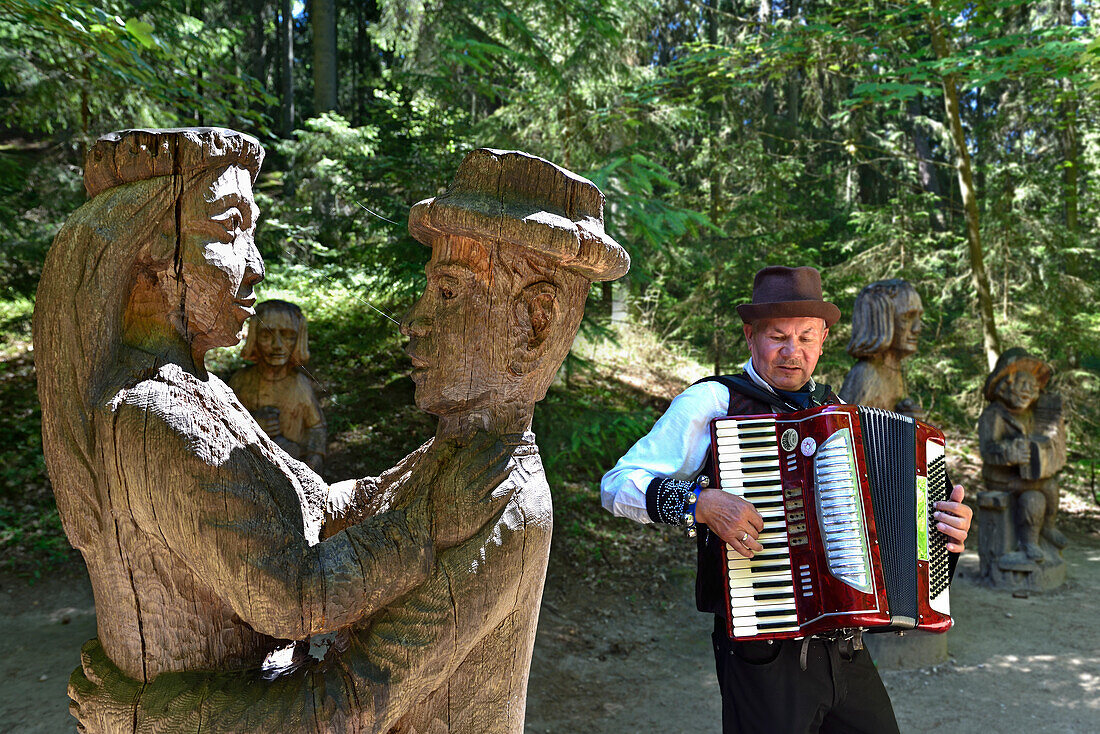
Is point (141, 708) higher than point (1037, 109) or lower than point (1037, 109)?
lower

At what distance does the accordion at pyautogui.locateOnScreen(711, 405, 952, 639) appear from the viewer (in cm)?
259

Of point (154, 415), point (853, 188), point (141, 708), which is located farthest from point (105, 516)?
point (853, 188)

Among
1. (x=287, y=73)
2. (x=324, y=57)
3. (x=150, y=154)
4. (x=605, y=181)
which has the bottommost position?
(x=150, y=154)

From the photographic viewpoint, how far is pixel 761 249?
1109cm

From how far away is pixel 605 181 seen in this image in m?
6.07

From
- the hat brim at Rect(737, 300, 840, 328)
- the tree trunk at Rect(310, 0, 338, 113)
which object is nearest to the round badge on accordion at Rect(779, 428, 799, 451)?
the hat brim at Rect(737, 300, 840, 328)

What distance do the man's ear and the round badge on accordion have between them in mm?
1231

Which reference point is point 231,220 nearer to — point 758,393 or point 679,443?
point 679,443

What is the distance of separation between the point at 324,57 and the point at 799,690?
45.6 ft

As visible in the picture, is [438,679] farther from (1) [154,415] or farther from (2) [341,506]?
(1) [154,415]

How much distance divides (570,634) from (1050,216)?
10.8 metres

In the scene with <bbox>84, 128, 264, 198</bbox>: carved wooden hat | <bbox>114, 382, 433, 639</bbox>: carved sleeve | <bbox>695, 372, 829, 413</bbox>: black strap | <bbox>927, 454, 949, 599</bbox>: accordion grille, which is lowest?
<bbox>927, 454, 949, 599</bbox>: accordion grille

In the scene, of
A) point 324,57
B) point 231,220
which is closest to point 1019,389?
point 231,220

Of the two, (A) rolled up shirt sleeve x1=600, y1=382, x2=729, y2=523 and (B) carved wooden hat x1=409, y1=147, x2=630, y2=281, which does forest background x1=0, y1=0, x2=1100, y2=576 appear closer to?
(A) rolled up shirt sleeve x1=600, y1=382, x2=729, y2=523
